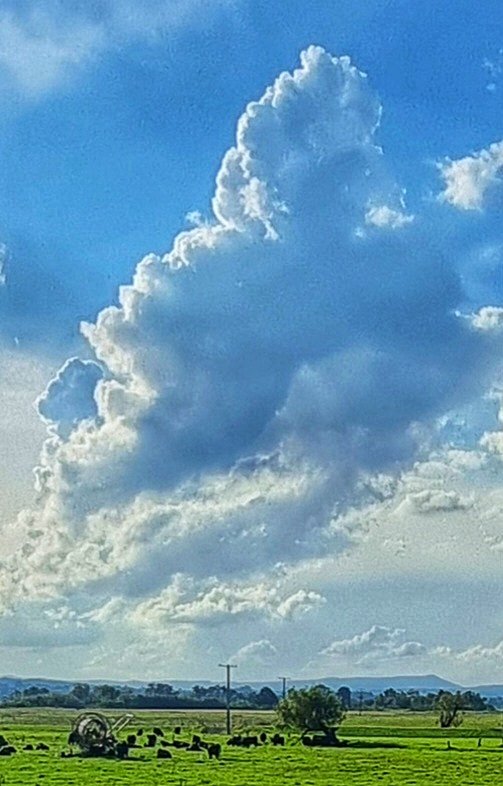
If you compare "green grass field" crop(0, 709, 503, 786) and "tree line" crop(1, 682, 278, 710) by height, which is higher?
"tree line" crop(1, 682, 278, 710)

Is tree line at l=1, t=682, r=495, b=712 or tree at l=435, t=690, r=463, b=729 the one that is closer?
tree line at l=1, t=682, r=495, b=712

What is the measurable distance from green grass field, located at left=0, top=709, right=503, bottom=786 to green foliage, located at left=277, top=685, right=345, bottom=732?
0.61m

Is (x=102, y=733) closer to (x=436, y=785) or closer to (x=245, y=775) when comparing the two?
(x=245, y=775)

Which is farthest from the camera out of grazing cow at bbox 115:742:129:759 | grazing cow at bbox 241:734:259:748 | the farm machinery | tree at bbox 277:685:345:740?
tree at bbox 277:685:345:740

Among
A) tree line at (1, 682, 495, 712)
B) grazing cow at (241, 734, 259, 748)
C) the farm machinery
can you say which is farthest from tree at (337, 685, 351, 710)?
the farm machinery

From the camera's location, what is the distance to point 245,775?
72.9 ft

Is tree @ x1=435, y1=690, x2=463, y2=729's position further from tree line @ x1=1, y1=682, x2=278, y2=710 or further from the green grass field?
tree line @ x1=1, y1=682, x2=278, y2=710

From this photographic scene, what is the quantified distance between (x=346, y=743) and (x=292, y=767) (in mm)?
6488

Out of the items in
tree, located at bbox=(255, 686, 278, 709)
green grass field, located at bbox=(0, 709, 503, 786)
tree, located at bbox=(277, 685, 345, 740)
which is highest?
tree, located at bbox=(255, 686, 278, 709)

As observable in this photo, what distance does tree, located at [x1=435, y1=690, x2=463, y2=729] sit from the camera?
124 ft

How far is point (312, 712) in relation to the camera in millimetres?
30781

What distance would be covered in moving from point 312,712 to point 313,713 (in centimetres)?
3

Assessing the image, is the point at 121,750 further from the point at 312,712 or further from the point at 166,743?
the point at 312,712

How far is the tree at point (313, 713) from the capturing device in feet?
101
